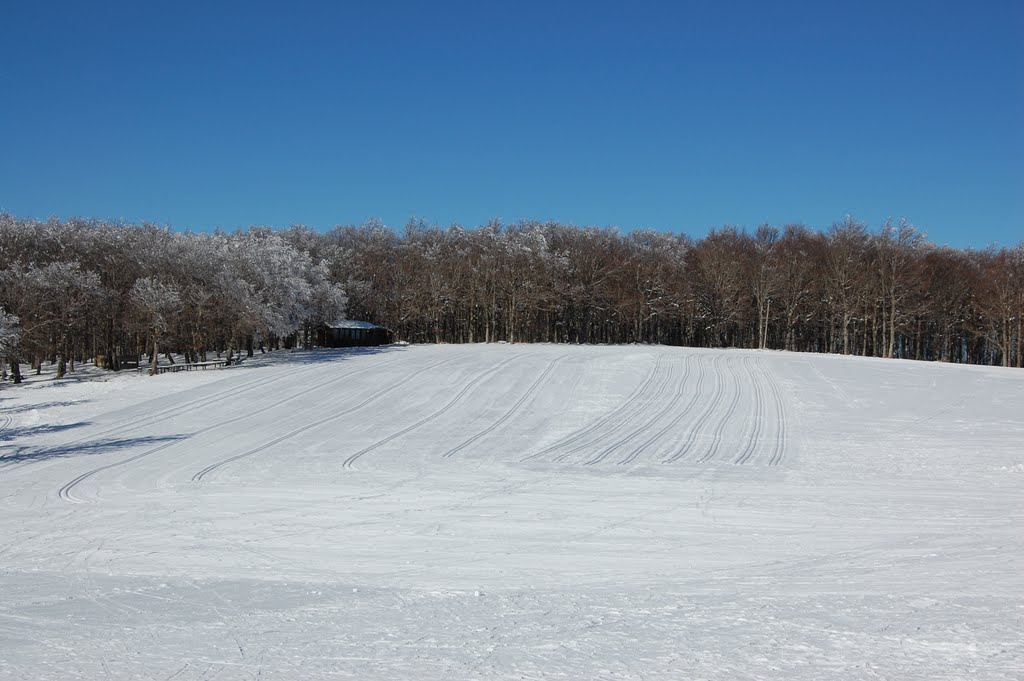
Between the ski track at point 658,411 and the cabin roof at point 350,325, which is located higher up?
the cabin roof at point 350,325

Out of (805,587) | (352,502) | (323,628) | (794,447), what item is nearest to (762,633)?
(805,587)

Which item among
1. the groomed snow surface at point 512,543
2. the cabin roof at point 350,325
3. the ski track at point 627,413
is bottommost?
the groomed snow surface at point 512,543

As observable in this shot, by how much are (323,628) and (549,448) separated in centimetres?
1591

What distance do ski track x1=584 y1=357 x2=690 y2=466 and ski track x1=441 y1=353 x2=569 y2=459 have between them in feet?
14.7

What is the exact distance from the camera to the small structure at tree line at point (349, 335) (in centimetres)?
6475

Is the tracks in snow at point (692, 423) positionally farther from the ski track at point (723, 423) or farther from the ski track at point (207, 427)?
the ski track at point (207, 427)

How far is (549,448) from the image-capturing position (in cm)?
2314

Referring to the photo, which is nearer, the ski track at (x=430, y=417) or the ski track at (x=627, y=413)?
the ski track at (x=430, y=417)

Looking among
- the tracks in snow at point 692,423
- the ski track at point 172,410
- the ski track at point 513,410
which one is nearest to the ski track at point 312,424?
the ski track at point 172,410

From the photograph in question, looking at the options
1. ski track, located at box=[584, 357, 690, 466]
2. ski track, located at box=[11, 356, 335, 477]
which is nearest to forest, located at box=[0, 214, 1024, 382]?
ski track, located at box=[11, 356, 335, 477]

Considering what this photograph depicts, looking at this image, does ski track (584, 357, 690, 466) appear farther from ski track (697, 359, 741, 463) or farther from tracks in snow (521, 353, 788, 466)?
ski track (697, 359, 741, 463)

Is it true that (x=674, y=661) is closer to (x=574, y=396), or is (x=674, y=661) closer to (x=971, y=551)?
(x=971, y=551)

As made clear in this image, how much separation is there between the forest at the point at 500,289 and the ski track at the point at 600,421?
2496 centimetres

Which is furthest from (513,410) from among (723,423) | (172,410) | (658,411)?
(172,410)
